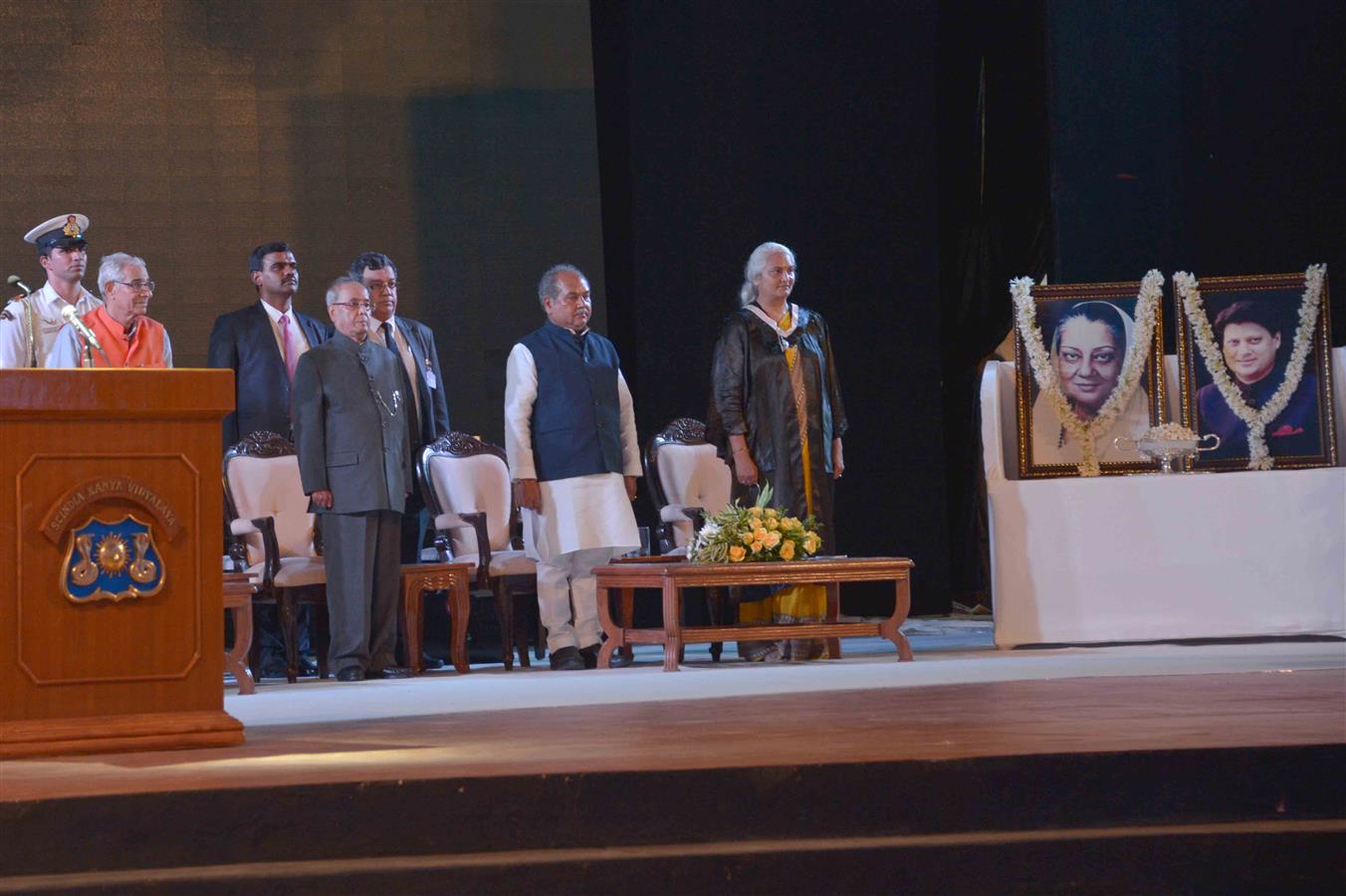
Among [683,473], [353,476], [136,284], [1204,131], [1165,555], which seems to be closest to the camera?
[136,284]

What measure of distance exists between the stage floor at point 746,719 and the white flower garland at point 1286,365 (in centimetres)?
97

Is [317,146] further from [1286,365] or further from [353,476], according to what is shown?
[1286,365]

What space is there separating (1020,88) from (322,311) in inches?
129

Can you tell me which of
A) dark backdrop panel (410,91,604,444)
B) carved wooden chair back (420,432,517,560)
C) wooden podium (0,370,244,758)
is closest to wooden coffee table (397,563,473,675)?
carved wooden chair back (420,432,517,560)

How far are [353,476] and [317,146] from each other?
233 centimetres

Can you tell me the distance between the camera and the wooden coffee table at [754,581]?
547 cm

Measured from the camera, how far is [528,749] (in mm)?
2988

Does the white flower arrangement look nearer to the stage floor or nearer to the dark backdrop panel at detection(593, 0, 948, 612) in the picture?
the stage floor

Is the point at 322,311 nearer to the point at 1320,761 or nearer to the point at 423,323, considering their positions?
the point at 423,323

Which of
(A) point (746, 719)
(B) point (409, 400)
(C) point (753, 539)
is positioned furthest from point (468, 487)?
(A) point (746, 719)

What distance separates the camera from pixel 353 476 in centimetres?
584

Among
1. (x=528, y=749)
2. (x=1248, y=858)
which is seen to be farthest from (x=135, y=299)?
(x=1248, y=858)

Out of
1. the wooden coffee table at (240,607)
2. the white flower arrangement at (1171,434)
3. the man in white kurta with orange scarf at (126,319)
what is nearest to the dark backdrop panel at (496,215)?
the wooden coffee table at (240,607)

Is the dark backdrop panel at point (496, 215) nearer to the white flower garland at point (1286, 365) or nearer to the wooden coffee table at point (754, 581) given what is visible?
the wooden coffee table at point (754, 581)
